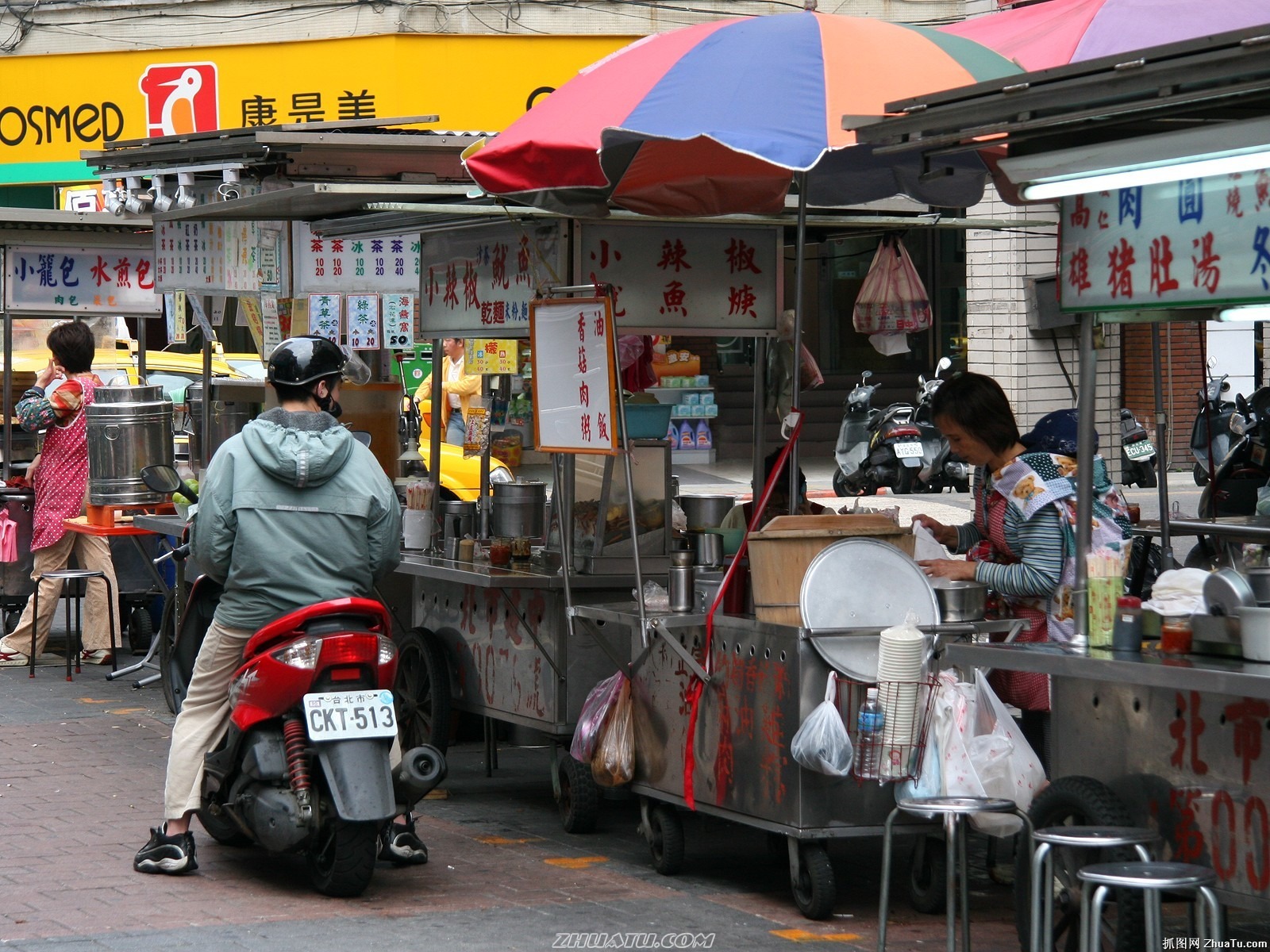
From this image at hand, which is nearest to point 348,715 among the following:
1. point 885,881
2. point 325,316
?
point 885,881

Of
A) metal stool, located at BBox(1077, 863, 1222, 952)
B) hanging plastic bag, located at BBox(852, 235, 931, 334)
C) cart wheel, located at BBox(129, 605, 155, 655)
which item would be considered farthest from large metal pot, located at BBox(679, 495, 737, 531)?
cart wheel, located at BBox(129, 605, 155, 655)

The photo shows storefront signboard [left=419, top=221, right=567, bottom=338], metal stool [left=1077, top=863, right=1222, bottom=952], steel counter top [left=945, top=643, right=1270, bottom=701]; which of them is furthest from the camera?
storefront signboard [left=419, top=221, right=567, bottom=338]

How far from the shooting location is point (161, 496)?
10.1 m

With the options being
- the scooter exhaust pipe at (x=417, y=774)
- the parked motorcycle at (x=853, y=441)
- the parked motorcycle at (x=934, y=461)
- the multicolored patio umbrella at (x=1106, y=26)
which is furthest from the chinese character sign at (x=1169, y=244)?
the parked motorcycle at (x=853, y=441)

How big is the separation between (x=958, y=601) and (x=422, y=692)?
2889 millimetres

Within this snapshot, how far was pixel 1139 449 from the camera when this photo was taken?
17.0m

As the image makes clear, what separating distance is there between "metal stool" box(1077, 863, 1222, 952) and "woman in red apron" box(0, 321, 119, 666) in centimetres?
773

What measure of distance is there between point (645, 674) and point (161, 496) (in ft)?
14.9

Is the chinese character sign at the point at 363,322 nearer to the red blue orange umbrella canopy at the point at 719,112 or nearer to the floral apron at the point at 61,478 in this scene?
the floral apron at the point at 61,478

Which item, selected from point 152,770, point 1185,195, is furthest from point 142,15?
point 1185,195

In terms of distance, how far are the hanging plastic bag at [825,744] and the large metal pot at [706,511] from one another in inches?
85.9

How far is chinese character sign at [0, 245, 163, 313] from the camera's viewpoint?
38.8 feet

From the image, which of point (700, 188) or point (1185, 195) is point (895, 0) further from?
point (1185, 195)

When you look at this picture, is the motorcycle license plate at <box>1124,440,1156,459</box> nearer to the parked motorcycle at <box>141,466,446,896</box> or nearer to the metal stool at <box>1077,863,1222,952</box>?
the parked motorcycle at <box>141,466,446,896</box>
